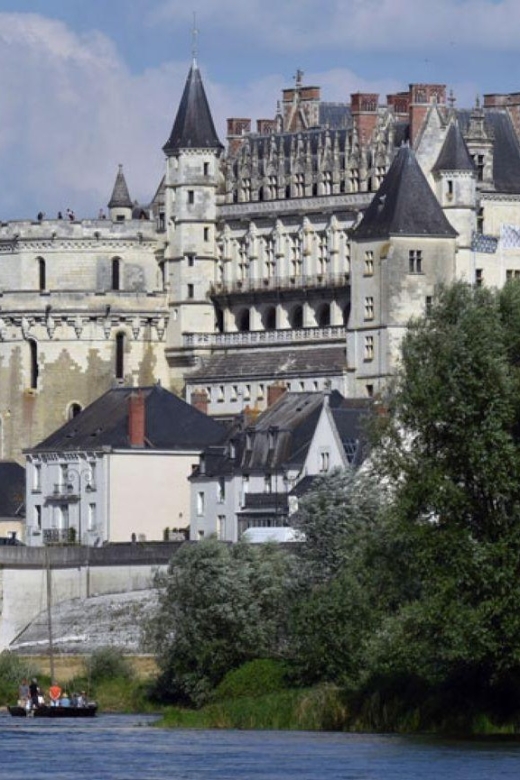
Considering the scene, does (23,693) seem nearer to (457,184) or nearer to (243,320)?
(457,184)

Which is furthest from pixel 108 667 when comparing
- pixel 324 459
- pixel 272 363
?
pixel 272 363

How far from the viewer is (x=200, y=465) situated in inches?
4584

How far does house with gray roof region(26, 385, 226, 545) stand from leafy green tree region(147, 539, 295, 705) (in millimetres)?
Answer: 26347

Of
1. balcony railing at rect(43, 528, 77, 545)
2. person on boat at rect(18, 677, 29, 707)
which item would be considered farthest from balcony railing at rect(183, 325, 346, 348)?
person on boat at rect(18, 677, 29, 707)

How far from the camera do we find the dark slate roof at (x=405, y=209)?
129625mm

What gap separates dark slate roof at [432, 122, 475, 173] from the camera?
134000 mm

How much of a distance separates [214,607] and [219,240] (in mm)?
53172

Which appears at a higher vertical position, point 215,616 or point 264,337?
point 264,337

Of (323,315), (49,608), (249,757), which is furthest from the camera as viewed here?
Result: (323,315)

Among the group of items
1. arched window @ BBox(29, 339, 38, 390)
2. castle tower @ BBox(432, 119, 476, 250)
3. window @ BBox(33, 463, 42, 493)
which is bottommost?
window @ BBox(33, 463, 42, 493)

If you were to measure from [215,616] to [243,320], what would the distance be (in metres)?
52.6

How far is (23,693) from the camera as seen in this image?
302 ft

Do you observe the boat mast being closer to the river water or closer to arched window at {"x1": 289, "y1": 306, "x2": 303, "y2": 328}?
the river water

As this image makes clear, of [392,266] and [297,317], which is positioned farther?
[297,317]
